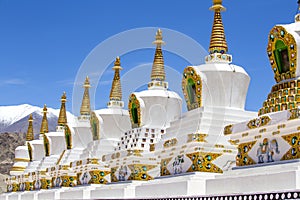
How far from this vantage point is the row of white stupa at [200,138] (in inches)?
502

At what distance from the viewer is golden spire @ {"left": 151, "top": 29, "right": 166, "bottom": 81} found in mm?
21906

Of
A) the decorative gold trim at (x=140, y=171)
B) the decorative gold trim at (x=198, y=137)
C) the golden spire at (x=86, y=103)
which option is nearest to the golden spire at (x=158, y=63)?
the decorative gold trim at (x=140, y=171)

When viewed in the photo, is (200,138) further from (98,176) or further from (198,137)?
(98,176)

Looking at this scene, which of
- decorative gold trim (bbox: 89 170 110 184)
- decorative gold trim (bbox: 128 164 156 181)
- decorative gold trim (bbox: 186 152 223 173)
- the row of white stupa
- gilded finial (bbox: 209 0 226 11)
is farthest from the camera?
decorative gold trim (bbox: 89 170 110 184)

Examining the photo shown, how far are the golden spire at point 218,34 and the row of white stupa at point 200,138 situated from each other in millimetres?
33

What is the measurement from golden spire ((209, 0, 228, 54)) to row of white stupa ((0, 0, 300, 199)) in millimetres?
33

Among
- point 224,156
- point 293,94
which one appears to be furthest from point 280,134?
point 224,156

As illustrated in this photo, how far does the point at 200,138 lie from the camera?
628 inches

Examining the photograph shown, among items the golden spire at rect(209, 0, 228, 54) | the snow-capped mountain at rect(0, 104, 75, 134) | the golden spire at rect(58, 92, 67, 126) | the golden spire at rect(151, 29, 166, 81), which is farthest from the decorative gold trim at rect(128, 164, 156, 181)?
the snow-capped mountain at rect(0, 104, 75, 134)

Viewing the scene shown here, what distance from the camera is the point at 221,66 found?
17672 mm

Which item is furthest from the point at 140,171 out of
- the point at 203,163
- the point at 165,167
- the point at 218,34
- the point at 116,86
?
the point at 116,86

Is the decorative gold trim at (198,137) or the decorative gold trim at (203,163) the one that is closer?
the decorative gold trim at (203,163)

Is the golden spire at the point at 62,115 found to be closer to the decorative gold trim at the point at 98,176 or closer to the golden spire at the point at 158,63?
the decorative gold trim at the point at 98,176

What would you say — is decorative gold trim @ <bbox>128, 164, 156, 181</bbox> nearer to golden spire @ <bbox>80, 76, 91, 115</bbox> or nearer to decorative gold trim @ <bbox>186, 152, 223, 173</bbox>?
decorative gold trim @ <bbox>186, 152, 223, 173</bbox>
